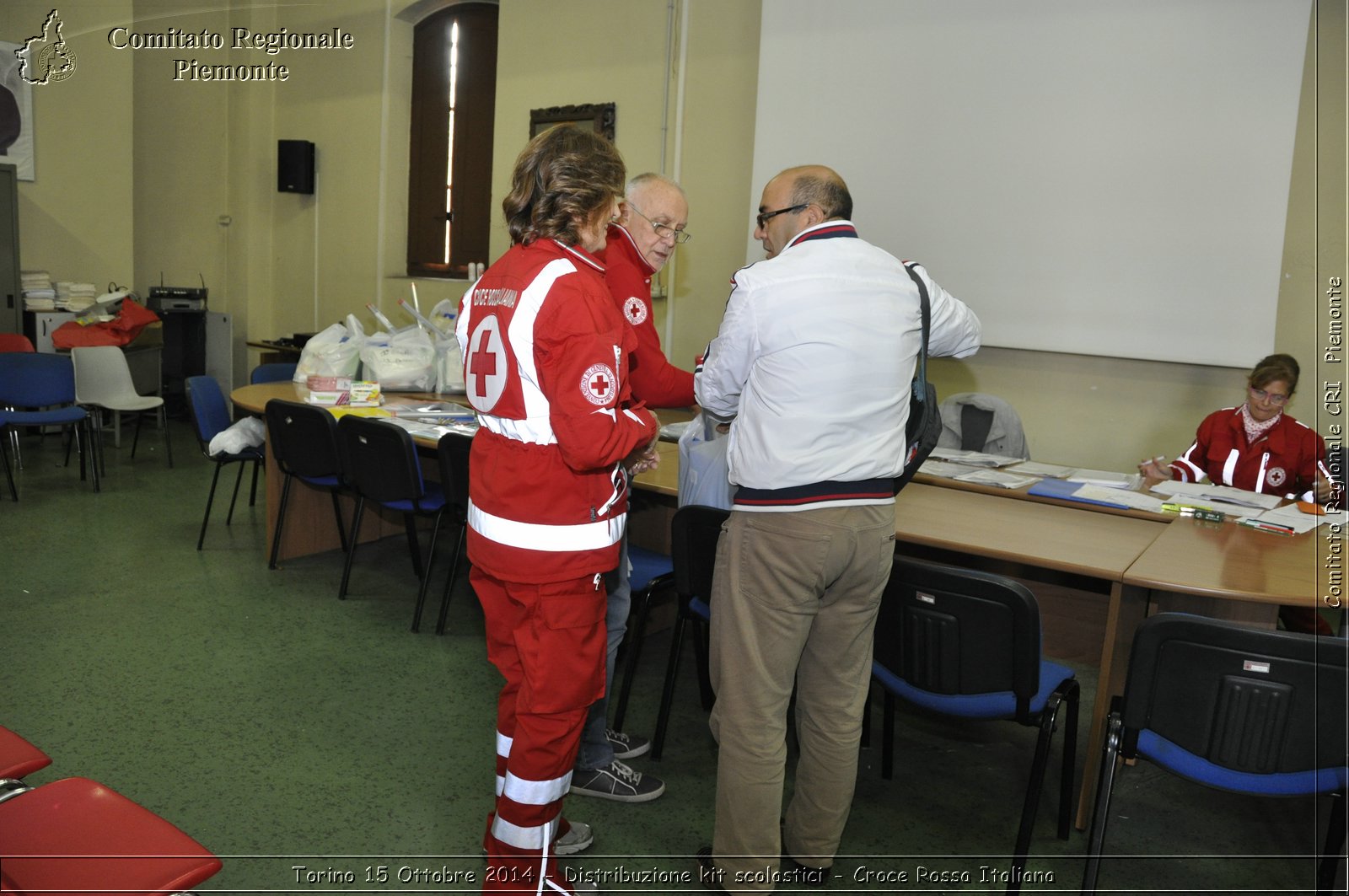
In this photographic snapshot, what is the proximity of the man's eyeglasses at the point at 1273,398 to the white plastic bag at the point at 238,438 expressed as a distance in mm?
4049

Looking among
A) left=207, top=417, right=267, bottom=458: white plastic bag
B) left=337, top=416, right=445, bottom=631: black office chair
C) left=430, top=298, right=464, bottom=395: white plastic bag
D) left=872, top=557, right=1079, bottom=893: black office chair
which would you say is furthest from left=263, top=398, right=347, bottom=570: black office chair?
left=872, top=557, right=1079, bottom=893: black office chair

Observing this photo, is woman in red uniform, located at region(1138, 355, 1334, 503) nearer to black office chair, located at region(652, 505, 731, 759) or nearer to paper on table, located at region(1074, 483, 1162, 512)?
paper on table, located at region(1074, 483, 1162, 512)

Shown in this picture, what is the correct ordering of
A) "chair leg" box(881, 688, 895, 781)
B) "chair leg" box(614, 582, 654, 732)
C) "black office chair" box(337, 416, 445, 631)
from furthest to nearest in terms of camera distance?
"black office chair" box(337, 416, 445, 631)
"chair leg" box(614, 582, 654, 732)
"chair leg" box(881, 688, 895, 781)

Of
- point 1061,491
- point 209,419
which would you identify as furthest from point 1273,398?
point 209,419

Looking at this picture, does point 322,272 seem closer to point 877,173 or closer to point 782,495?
point 877,173

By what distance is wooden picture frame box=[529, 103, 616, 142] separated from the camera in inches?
246

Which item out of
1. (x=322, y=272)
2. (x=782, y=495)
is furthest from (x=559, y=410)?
(x=322, y=272)

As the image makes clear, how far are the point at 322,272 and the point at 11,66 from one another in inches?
99.3

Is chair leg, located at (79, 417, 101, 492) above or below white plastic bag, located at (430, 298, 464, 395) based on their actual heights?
below

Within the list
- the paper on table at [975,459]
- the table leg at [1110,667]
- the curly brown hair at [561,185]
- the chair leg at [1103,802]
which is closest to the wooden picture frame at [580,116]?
the paper on table at [975,459]

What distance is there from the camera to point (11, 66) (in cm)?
700

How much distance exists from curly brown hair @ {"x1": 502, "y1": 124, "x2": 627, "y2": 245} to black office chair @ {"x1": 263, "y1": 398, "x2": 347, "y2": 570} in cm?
219

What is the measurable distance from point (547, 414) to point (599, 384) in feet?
0.37

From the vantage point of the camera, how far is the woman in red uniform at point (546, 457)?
5.74 feet
